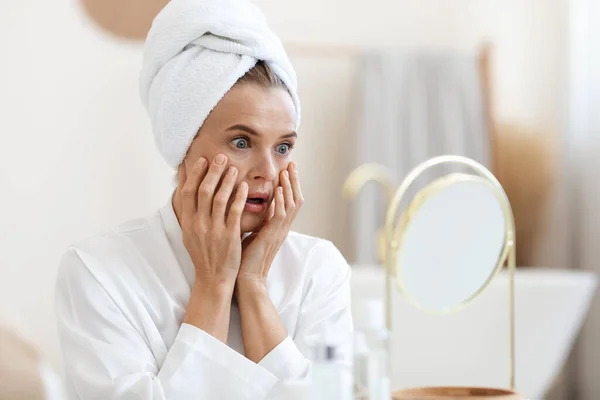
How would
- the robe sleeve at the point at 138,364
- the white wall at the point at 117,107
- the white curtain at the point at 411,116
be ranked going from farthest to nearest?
the white curtain at the point at 411,116, the white wall at the point at 117,107, the robe sleeve at the point at 138,364

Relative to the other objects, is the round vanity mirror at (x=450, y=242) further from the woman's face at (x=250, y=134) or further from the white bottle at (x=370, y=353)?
the white bottle at (x=370, y=353)

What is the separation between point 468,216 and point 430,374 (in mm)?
1270

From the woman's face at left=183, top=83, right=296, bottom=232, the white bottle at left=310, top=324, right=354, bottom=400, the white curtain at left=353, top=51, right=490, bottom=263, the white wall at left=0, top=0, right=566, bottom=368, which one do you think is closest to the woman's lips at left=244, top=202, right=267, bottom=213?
the woman's face at left=183, top=83, right=296, bottom=232

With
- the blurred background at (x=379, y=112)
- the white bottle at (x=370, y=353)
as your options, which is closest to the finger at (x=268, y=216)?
the white bottle at (x=370, y=353)

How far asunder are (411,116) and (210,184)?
2.07 meters

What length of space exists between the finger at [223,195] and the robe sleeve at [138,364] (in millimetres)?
155

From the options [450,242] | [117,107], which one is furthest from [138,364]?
[117,107]

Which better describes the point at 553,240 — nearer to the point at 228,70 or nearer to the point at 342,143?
the point at 342,143

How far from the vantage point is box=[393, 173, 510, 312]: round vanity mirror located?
136 cm

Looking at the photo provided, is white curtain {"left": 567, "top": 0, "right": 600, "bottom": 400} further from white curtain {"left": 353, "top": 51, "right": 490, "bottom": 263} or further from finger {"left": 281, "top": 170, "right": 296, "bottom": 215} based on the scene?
finger {"left": 281, "top": 170, "right": 296, "bottom": 215}

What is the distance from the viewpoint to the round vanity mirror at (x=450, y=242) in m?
1.36

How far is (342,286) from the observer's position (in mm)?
1307

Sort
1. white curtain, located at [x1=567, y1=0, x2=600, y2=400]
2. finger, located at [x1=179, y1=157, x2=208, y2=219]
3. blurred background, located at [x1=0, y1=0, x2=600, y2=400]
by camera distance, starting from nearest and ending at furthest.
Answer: finger, located at [x1=179, y1=157, x2=208, y2=219]
blurred background, located at [x1=0, y1=0, x2=600, y2=400]
white curtain, located at [x1=567, y1=0, x2=600, y2=400]

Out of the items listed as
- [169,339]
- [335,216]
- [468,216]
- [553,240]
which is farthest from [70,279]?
[553,240]
